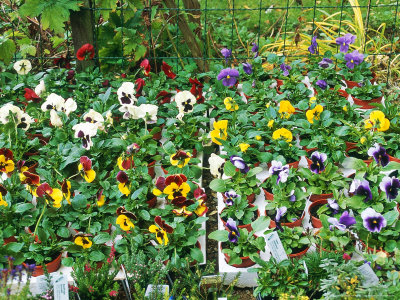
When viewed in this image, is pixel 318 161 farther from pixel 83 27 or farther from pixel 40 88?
pixel 83 27

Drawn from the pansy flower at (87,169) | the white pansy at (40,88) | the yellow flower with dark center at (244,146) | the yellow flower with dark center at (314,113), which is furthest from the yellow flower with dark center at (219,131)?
the white pansy at (40,88)

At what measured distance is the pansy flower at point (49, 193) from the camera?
8.67 ft

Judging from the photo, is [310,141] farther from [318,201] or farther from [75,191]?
[75,191]

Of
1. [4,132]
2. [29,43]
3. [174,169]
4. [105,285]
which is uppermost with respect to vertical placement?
[29,43]

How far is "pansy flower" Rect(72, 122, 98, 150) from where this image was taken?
119 inches

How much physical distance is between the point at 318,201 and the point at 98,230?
109 cm

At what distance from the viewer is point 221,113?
3660mm

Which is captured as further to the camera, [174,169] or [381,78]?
[381,78]

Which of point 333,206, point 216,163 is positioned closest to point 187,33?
point 216,163

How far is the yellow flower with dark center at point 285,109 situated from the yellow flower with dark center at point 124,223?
1.23 metres

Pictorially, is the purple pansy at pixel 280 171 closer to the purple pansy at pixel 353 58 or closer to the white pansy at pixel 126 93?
the white pansy at pixel 126 93

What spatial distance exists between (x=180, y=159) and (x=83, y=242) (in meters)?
0.68

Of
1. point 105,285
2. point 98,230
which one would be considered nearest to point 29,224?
point 98,230

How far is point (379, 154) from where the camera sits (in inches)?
108
